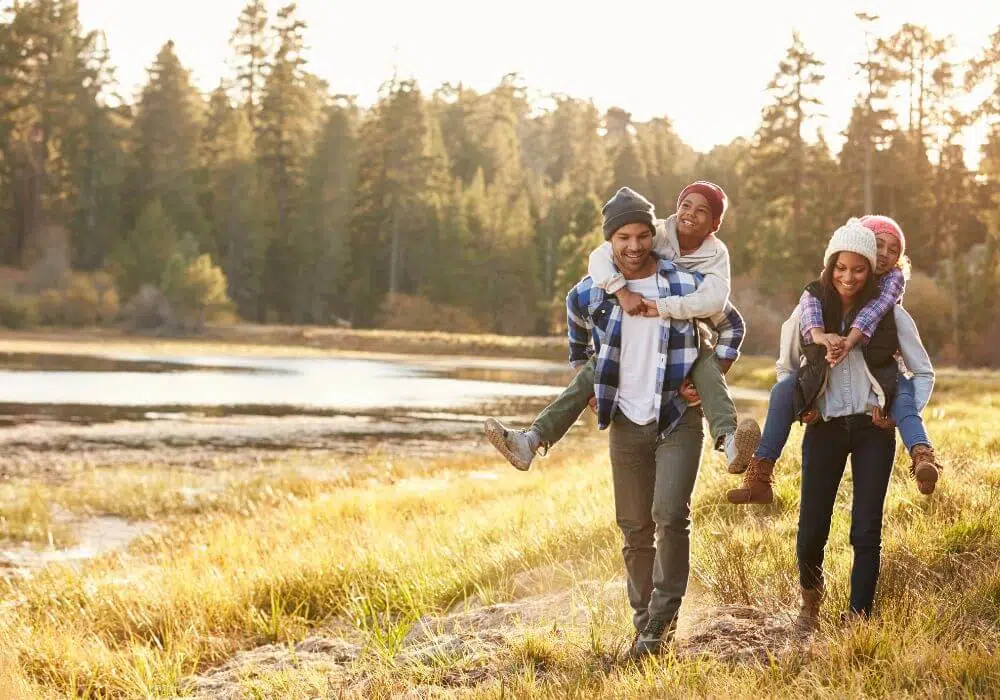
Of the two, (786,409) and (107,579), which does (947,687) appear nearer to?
(786,409)

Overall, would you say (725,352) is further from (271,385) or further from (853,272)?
(271,385)

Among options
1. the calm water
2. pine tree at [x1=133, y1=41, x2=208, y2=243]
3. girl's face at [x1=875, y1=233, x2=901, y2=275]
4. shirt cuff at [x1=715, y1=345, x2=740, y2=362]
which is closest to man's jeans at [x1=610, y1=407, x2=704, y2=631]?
shirt cuff at [x1=715, y1=345, x2=740, y2=362]

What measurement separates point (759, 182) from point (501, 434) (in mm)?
52257

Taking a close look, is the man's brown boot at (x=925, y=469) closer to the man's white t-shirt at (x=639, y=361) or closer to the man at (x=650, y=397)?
the man at (x=650, y=397)

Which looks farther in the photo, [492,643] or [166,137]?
[166,137]

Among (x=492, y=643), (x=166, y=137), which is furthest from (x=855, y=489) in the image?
(x=166, y=137)

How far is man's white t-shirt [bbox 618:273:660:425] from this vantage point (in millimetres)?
4445

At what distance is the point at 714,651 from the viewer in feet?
14.8

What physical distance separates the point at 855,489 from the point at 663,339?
40.3 inches

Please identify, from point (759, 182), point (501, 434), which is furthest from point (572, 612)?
point (759, 182)

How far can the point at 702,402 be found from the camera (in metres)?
4.42

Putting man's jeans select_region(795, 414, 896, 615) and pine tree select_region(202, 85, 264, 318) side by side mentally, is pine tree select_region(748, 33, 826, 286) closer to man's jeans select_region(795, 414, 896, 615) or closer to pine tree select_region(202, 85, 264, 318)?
pine tree select_region(202, 85, 264, 318)

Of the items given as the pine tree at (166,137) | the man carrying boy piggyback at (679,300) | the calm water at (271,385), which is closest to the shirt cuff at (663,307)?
the man carrying boy piggyback at (679,300)

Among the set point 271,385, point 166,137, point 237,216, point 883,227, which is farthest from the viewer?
point 166,137
